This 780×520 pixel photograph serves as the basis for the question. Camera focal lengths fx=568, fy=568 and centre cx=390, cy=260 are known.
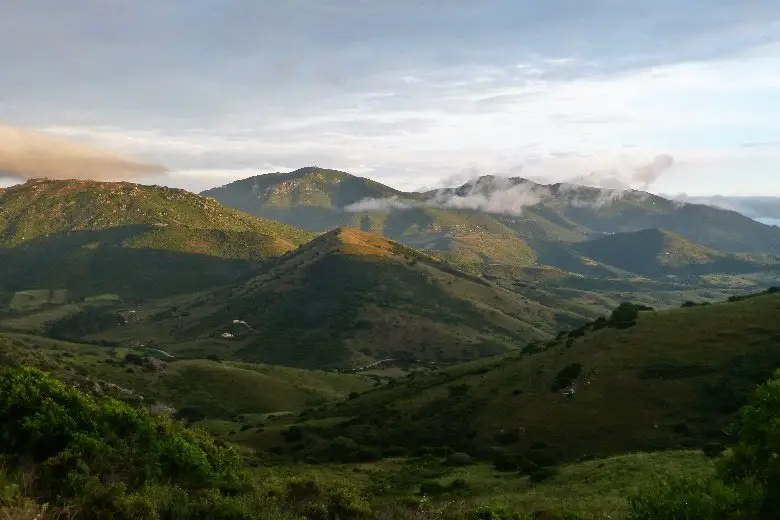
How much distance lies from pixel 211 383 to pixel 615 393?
9963 cm

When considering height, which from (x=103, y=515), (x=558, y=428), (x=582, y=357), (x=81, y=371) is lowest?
(x=81, y=371)

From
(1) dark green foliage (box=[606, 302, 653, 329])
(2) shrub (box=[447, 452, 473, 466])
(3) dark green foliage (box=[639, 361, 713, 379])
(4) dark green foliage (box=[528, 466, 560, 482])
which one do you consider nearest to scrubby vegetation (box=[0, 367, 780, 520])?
(4) dark green foliage (box=[528, 466, 560, 482])

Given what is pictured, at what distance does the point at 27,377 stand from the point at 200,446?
10.8 meters

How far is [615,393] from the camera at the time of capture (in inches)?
2672

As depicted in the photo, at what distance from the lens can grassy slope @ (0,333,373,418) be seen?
12188cm

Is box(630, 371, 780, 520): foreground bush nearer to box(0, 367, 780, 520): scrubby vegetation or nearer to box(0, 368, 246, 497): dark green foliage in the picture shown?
box(0, 367, 780, 520): scrubby vegetation

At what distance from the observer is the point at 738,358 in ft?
228

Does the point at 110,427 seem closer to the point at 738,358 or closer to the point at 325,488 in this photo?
the point at 325,488

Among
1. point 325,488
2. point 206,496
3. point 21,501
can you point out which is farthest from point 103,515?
point 325,488

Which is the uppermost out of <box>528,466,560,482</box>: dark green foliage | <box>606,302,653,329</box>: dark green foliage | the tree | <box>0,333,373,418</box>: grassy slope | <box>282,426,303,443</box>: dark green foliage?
the tree

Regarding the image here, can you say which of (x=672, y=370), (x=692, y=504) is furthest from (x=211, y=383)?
(x=692, y=504)

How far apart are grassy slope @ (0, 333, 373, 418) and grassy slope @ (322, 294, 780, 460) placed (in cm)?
4476

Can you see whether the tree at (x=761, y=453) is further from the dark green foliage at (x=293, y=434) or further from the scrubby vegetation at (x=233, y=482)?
the dark green foliage at (x=293, y=434)

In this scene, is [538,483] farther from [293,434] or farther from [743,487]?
[293,434]
